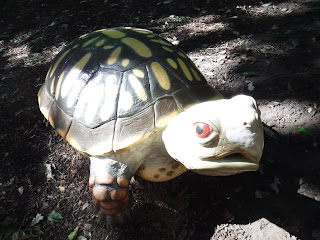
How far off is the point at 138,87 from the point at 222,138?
862mm

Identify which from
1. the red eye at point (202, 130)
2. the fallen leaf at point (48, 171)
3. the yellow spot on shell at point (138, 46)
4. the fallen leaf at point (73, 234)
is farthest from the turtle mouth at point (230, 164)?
the fallen leaf at point (48, 171)

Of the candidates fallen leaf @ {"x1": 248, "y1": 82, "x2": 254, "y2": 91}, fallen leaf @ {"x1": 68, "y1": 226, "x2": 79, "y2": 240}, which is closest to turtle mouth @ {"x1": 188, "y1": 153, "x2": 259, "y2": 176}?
fallen leaf @ {"x1": 68, "y1": 226, "x2": 79, "y2": 240}

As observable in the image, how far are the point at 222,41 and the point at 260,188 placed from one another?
10.4 ft

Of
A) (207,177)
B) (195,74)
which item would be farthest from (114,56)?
(207,177)

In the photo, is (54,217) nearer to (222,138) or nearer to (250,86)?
(222,138)

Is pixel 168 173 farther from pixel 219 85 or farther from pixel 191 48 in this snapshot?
pixel 191 48

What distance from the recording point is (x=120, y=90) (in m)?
2.18

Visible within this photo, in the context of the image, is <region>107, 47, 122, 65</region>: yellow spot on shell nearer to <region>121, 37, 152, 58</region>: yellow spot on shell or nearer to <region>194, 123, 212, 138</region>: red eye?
<region>121, 37, 152, 58</region>: yellow spot on shell

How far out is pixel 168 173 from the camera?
2.34 meters

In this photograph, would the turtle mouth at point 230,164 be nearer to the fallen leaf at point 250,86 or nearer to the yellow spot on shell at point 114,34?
the yellow spot on shell at point 114,34

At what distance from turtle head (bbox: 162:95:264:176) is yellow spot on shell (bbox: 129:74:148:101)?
1.52 ft

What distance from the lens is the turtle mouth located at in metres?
1.67

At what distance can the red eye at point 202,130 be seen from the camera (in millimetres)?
1639

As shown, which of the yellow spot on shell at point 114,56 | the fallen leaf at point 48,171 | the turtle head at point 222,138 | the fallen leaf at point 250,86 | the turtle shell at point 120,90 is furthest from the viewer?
the fallen leaf at point 250,86
